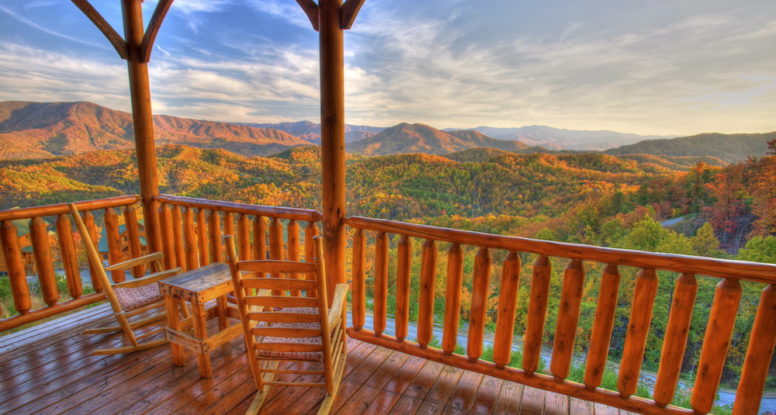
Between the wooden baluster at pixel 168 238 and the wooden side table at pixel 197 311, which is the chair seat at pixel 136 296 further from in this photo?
the wooden baluster at pixel 168 238

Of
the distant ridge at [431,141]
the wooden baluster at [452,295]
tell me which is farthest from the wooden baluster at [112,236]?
the distant ridge at [431,141]

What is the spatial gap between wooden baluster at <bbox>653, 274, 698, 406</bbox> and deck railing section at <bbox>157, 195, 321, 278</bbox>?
2.07 metres

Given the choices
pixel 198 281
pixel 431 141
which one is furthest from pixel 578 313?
pixel 431 141

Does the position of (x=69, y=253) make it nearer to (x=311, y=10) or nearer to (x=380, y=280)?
(x=380, y=280)

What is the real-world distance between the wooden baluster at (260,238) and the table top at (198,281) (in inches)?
15.5

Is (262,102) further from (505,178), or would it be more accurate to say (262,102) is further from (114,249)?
(505,178)

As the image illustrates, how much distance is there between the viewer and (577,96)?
6.16 m

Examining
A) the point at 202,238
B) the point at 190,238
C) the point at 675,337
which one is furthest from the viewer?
the point at 190,238

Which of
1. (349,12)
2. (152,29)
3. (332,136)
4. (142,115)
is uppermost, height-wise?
(152,29)

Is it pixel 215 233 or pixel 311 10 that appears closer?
pixel 311 10

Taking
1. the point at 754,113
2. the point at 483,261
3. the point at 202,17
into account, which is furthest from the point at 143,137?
the point at 754,113

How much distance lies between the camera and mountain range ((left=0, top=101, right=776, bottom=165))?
536 centimetres

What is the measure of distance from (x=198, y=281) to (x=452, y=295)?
164 centimetres

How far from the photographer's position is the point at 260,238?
2.58 m
